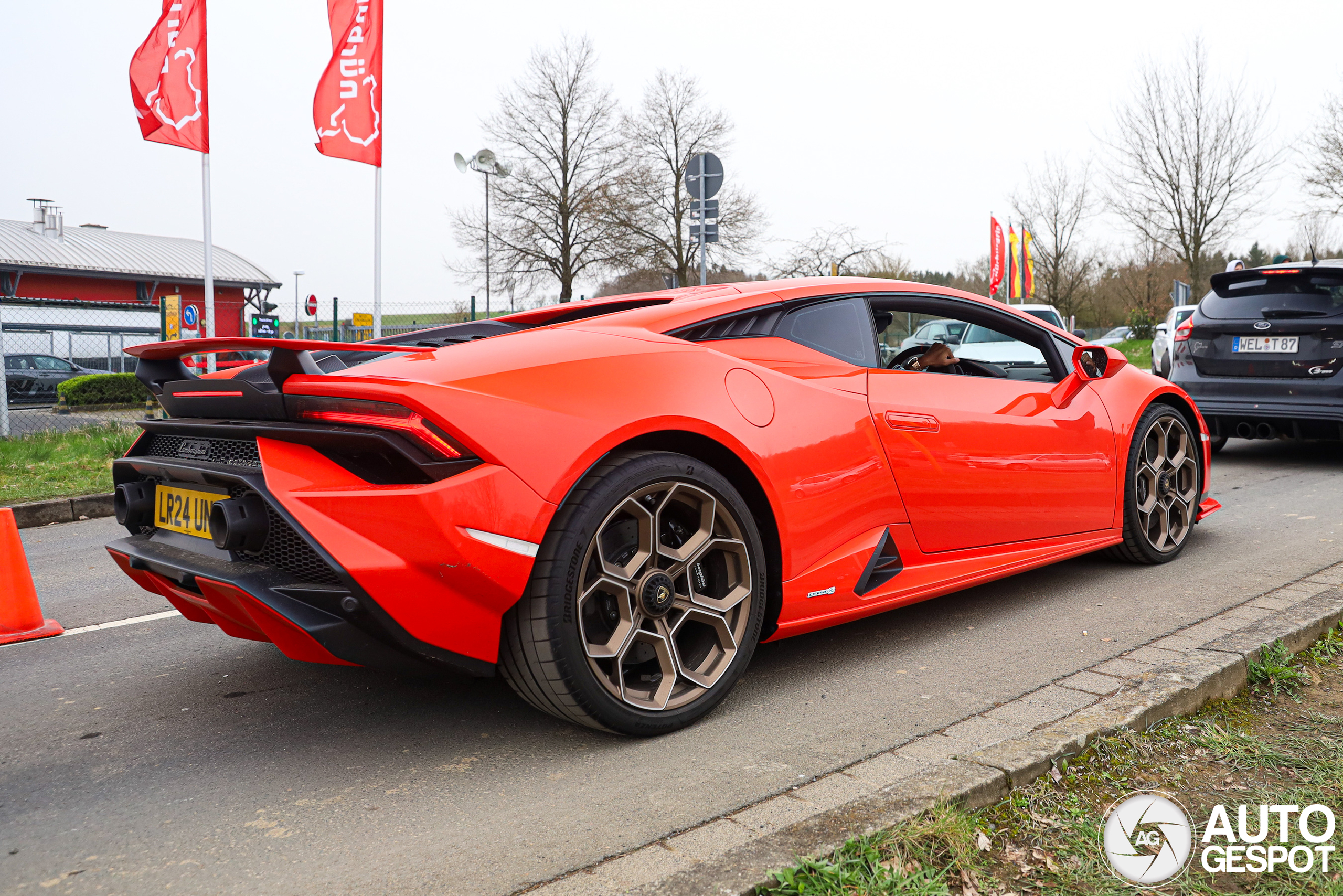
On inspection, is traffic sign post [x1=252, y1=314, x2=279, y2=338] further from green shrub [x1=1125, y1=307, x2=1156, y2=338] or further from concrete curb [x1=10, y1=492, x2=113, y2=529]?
green shrub [x1=1125, y1=307, x2=1156, y2=338]

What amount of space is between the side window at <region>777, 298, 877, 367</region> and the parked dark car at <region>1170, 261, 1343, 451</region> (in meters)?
5.18

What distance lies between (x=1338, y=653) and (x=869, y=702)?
1.65 metres

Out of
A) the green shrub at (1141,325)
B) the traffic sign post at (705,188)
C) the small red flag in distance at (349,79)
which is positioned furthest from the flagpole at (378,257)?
the green shrub at (1141,325)

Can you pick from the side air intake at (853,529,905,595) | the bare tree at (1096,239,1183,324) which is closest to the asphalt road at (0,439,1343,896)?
the side air intake at (853,529,905,595)

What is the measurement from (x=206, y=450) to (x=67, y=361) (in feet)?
84.8

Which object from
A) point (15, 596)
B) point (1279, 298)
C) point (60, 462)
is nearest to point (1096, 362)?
point (1279, 298)

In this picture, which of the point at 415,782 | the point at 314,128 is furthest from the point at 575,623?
the point at 314,128

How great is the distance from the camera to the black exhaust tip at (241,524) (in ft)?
7.80

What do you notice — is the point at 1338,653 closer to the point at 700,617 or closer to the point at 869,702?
the point at 869,702

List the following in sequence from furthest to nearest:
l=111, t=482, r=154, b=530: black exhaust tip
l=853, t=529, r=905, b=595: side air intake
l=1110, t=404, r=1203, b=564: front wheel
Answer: l=1110, t=404, r=1203, b=564: front wheel
l=853, t=529, r=905, b=595: side air intake
l=111, t=482, r=154, b=530: black exhaust tip

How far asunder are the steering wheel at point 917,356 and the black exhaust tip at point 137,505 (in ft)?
8.61

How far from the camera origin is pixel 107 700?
10.3ft

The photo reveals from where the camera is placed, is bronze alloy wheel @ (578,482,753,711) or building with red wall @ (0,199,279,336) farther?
building with red wall @ (0,199,279,336)

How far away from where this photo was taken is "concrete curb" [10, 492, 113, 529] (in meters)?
7.16
